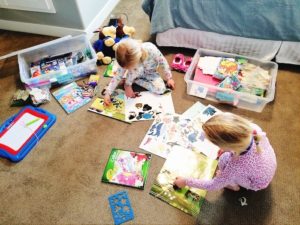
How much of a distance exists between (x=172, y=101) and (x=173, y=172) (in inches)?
19.1

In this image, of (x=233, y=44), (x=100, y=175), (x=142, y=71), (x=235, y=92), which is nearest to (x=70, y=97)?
(x=142, y=71)

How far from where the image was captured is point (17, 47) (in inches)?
84.2

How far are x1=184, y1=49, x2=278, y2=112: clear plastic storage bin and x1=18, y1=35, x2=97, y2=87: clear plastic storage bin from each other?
2.18 ft

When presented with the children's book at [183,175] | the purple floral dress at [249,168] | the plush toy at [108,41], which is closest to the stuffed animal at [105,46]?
the plush toy at [108,41]

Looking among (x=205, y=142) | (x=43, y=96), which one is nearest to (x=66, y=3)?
(x=43, y=96)

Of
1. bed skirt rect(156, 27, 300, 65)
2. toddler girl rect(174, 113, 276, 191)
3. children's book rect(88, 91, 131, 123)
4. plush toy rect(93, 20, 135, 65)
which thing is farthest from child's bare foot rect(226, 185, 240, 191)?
plush toy rect(93, 20, 135, 65)

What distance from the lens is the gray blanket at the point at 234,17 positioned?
5.09 ft

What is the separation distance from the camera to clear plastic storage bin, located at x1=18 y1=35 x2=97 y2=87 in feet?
5.63

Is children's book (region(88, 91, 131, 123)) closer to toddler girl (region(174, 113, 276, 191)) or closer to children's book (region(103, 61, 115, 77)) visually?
children's book (region(103, 61, 115, 77))

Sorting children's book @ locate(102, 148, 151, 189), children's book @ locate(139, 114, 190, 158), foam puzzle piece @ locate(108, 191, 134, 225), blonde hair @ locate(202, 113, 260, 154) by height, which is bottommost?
foam puzzle piece @ locate(108, 191, 134, 225)

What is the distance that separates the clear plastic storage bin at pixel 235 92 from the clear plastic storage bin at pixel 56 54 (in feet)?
2.18

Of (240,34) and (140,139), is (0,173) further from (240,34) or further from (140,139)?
(240,34)

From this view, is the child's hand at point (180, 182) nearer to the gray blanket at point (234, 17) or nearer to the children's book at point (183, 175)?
the children's book at point (183, 175)

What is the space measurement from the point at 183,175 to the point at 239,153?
1.40 ft
